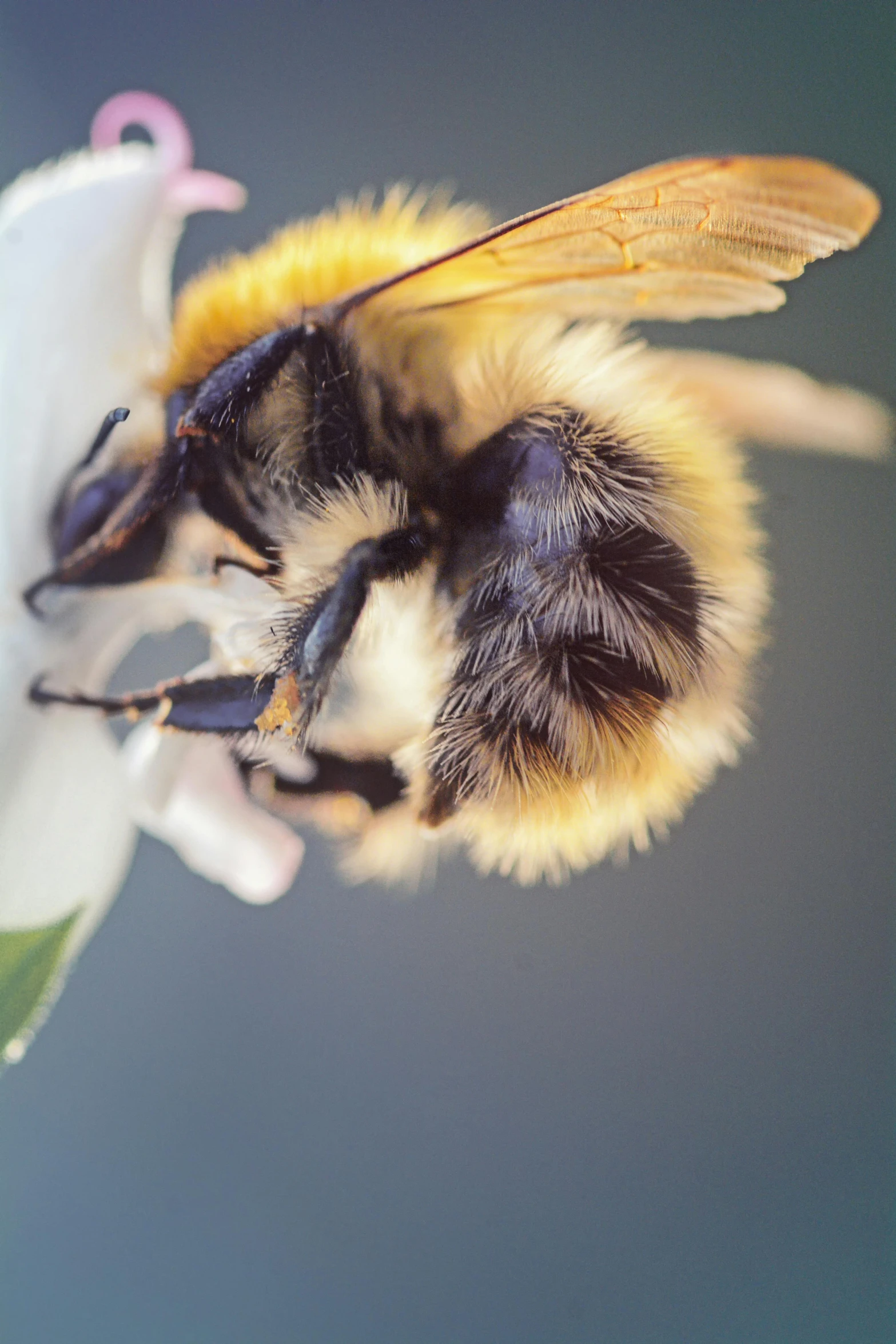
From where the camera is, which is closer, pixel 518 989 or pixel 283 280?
pixel 283 280

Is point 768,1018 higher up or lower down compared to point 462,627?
lower down

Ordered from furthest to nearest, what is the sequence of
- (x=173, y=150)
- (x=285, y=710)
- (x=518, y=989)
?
1. (x=518, y=989)
2. (x=173, y=150)
3. (x=285, y=710)

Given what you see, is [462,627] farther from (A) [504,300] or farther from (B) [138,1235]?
(B) [138,1235]

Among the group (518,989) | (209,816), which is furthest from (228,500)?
(518,989)

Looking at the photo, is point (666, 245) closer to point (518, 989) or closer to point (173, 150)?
point (173, 150)

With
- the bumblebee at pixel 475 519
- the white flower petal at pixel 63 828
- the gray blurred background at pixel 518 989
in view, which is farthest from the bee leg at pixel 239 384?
the gray blurred background at pixel 518 989

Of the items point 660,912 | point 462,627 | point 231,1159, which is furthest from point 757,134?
point 231,1159

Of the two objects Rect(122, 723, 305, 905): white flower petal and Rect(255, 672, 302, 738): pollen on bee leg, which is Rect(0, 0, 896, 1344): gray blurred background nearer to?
Rect(122, 723, 305, 905): white flower petal
